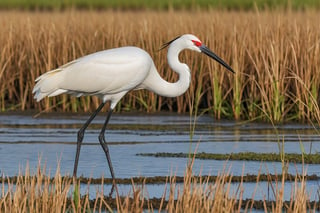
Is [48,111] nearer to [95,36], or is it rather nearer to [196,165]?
[95,36]

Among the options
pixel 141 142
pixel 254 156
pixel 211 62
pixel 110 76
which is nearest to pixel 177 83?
pixel 110 76

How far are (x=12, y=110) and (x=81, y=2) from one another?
23.9m

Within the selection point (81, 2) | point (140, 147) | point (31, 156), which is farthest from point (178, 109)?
point (81, 2)

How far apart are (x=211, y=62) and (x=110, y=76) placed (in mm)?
4840

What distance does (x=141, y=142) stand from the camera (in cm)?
1267

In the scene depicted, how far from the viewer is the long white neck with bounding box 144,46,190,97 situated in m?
10.8

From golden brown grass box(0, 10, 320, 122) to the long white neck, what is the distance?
300 cm

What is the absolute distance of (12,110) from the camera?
16.0 meters

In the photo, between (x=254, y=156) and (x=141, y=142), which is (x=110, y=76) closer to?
(x=254, y=156)

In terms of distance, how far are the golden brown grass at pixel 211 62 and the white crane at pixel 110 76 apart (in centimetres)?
305

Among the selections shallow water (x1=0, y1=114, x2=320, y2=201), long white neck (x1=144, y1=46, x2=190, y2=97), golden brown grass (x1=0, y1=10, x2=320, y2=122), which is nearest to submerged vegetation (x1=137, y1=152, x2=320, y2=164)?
shallow water (x1=0, y1=114, x2=320, y2=201)

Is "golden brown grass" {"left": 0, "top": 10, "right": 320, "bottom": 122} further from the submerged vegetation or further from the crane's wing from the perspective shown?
the crane's wing

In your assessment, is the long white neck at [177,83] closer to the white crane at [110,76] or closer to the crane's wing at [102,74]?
the white crane at [110,76]

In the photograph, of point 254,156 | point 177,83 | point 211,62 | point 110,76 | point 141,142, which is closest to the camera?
point 110,76
